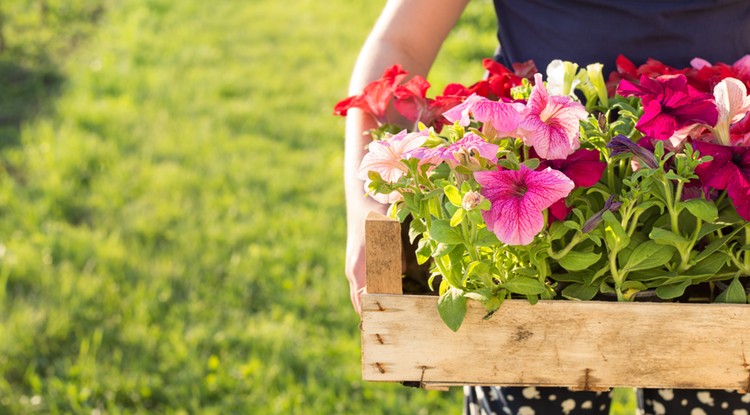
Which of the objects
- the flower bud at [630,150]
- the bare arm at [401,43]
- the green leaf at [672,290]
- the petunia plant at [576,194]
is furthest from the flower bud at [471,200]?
the bare arm at [401,43]

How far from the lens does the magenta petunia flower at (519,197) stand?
1147mm

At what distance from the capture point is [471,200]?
3.70ft

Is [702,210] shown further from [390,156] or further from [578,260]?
[390,156]

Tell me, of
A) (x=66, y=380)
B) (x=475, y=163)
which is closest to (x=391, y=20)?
(x=475, y=163)

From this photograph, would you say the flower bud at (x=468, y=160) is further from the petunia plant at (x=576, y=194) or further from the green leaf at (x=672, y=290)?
the green leaf at (x=672, y=290)

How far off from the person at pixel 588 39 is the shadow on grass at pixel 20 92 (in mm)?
3459

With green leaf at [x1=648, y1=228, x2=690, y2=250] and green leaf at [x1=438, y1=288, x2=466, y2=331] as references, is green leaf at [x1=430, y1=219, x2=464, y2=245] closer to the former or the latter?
green leaf at [x1=438, y1=288, x2=466, y2=331]

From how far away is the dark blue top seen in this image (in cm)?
169

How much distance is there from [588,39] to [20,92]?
460 centimetres

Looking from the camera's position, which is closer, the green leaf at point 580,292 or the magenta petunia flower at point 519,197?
the magenta petunia flower at point 519,197

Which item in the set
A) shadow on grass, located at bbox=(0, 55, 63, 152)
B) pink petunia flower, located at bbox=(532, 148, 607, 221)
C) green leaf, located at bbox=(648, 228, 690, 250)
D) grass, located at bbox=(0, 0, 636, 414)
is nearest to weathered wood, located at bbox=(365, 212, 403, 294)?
pink petunia flower, located at bbox=(532, 148, 607, 221)

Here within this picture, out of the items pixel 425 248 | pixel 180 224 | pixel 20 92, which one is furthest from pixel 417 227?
pixel 20 92

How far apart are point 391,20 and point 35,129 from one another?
3.57 m

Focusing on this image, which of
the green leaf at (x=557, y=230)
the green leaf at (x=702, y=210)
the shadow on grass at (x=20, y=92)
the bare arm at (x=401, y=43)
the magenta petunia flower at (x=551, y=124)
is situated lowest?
the green leaf at (x=557, y=230)
